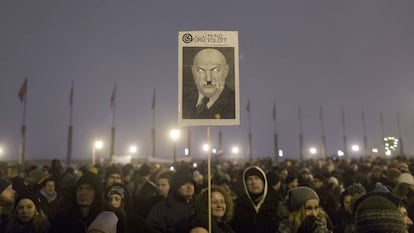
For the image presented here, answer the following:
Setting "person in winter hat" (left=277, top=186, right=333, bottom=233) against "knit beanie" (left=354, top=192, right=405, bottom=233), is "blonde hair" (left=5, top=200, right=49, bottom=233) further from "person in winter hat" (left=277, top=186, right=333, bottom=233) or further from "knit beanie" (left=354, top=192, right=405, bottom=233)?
"knit beanie" (left=354, top=192, right=405, bottom=233)

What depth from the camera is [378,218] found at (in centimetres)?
317

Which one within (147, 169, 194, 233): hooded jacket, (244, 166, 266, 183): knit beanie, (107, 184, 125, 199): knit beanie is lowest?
(147, 169, 194, 233): hooded jacket

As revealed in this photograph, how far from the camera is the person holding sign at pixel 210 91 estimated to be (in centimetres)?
429

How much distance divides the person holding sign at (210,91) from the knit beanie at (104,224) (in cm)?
158

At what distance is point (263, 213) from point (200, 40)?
3241 mm

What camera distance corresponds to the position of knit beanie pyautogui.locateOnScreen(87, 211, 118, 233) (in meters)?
4.44

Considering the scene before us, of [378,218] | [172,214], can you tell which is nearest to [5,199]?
[172,214]

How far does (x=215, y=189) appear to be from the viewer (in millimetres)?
5945

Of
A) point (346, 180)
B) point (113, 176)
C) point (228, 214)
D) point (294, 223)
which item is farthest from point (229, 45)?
point (346, 180)

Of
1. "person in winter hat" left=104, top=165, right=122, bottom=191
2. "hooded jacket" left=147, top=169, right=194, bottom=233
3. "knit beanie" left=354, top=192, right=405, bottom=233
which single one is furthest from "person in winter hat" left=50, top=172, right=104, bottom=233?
"knit beanie" left=354, top=192, right=405, bottom=233

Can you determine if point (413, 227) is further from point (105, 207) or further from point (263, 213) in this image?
point (105, 207)

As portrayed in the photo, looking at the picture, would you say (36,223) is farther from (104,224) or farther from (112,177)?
(112,177)

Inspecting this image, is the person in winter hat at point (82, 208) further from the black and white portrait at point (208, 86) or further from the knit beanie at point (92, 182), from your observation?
the black and white portrait at point (208, 86)

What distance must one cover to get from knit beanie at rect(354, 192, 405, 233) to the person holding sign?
5.50 ft
